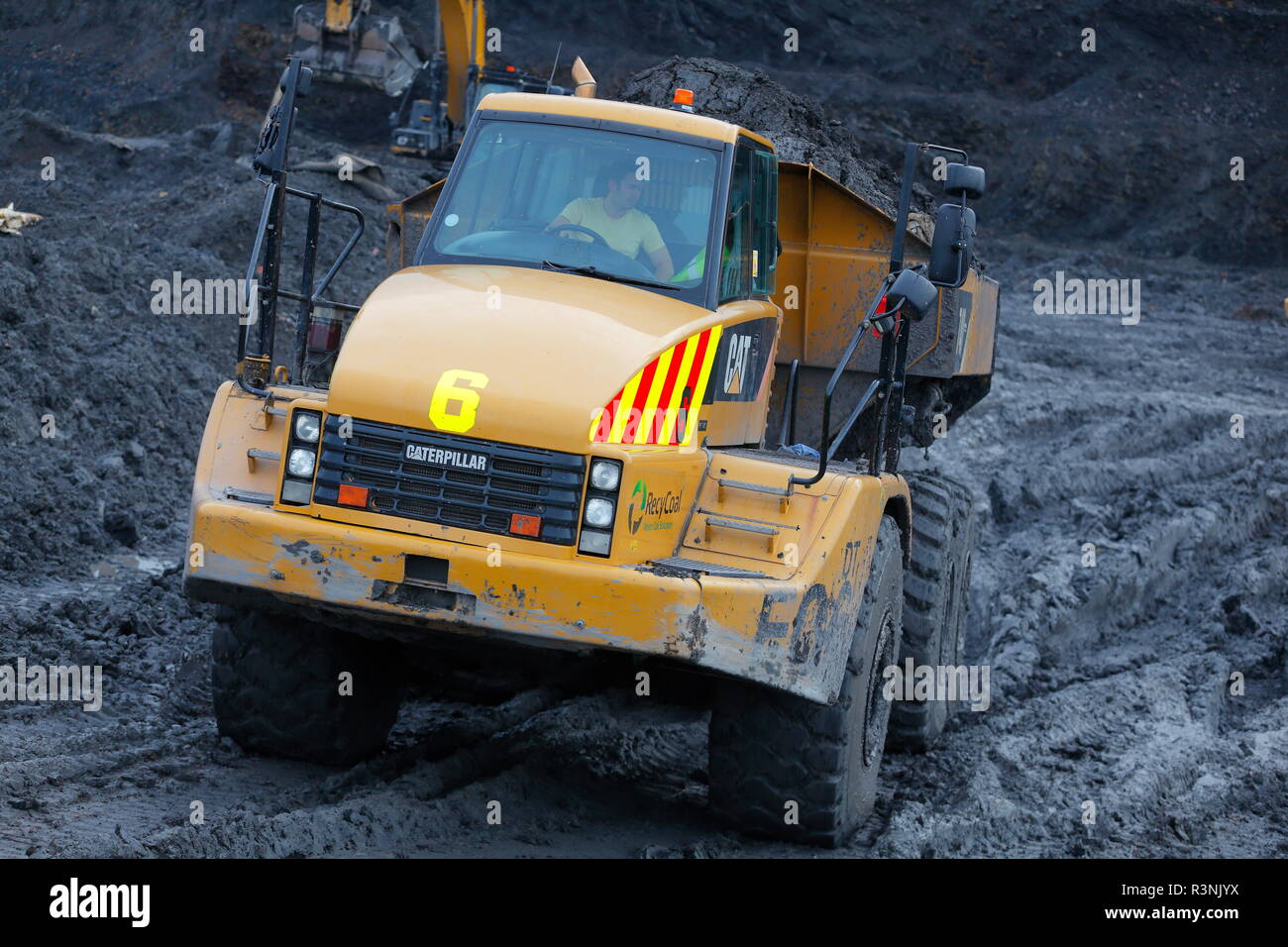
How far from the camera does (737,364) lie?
6.64m

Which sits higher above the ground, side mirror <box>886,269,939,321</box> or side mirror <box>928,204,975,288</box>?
side mirror <box>928,204,975,288</box>

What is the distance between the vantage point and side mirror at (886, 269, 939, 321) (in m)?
6.05

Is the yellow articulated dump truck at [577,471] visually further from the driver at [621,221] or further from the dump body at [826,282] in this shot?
the dump body at [826,282]

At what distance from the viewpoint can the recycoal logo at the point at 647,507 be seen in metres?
5.46

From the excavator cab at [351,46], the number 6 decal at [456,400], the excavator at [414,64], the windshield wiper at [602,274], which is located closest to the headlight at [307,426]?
the number 6 decal at [456,400]

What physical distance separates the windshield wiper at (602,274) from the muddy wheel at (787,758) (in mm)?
1504

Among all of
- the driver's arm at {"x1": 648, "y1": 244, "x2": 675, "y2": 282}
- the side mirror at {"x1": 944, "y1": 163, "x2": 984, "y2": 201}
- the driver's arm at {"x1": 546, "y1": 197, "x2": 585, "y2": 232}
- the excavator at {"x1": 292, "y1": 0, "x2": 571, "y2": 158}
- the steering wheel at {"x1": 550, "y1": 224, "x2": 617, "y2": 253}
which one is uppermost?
the excavator at {"x1": 292, "y1": 0, "x2": 571, "y2": 158}

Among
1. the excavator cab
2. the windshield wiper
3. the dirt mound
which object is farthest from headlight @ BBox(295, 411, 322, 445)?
the excavator cab

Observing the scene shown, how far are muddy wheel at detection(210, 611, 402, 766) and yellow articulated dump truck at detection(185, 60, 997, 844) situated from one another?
0.01 meters

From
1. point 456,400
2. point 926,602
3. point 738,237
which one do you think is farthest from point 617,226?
point 926,602

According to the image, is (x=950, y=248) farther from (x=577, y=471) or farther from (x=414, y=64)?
(x=414, y=64)

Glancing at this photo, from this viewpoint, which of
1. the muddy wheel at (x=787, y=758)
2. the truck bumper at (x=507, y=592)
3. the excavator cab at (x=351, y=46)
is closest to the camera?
the truck bumper at (x=507, y=592)

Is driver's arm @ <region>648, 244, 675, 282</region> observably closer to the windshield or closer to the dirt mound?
the windshield
